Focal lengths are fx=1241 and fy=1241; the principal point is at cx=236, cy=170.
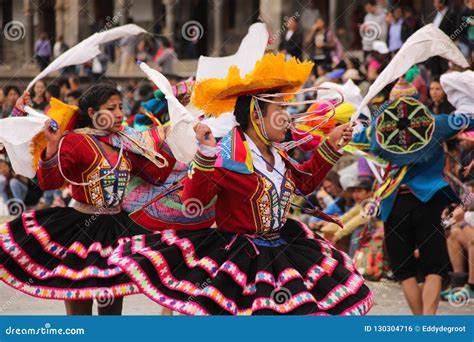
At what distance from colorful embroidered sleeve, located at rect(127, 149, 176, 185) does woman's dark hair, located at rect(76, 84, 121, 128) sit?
0.35 meters

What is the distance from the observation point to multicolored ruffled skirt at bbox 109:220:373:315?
5957 millimetres

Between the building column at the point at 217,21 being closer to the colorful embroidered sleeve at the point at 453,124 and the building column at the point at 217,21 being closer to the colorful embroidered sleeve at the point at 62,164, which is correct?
the colorful embroidered sleeve at the point at 453,124

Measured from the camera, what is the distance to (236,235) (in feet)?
20.5

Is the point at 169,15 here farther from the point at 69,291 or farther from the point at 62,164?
the point at 69,291

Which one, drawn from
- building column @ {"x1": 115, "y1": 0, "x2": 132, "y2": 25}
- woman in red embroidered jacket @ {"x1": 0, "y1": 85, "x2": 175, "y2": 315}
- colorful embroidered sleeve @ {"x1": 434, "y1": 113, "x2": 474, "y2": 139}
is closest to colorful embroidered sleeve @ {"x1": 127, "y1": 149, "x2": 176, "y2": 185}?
woman in red embroidered jacket @ {"x1": 0, "y1": 85, "x2": 175, "y2": 315}

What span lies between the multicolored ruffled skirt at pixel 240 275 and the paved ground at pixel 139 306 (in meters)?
3.34

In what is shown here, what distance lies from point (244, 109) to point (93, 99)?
4.91 ft

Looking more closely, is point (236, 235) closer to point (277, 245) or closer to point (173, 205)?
point (277, 245)

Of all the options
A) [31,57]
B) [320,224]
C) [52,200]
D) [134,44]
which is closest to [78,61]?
[320,224]

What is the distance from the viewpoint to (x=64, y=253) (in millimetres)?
7324

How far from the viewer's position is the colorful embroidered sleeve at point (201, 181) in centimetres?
597

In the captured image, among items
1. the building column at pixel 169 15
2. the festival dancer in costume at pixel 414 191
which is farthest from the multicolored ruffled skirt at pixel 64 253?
the building column at pixel 169 15

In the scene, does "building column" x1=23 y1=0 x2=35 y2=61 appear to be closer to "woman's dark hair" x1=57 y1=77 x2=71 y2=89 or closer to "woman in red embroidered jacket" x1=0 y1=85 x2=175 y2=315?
"woman's dark hair" x1=57 y1=77 x2=71 y2=89

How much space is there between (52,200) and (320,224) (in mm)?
4265
